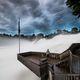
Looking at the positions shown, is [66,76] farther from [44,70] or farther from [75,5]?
[75,5]

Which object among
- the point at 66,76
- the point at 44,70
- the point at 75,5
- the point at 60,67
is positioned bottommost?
the point at 44,70

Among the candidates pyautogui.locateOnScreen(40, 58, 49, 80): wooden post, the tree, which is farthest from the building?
the tree

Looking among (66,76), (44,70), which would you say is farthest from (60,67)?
(66,76)

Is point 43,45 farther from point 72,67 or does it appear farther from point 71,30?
point 72,67

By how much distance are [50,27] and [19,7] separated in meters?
7.62

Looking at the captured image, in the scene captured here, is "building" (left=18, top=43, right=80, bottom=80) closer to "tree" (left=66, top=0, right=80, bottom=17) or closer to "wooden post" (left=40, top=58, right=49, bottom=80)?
"wooden post" (left=40, top=58, right=49, bottom=80)

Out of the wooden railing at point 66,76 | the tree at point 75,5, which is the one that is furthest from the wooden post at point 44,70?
the tree at point 75,5

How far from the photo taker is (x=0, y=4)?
26641 mm

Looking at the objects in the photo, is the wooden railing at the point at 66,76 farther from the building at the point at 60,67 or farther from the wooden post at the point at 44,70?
the wooden post at the point at 44,70

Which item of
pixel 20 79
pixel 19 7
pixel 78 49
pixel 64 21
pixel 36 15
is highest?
pixel 19 7

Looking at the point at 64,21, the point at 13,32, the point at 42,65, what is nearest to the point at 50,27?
the point at 64,21

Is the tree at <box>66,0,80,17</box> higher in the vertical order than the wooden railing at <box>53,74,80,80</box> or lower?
higher

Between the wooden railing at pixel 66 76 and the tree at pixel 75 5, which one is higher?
the tree at pixel 75 5

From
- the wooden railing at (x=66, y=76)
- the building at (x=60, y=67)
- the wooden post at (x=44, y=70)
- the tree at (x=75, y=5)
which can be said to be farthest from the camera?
the tree at (x=75, y=5)
